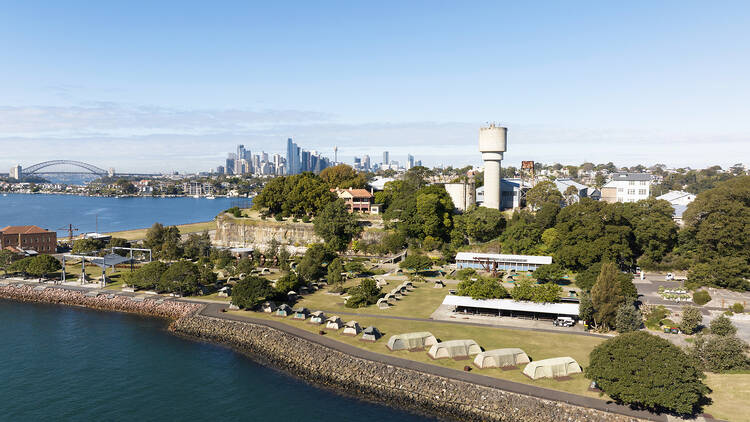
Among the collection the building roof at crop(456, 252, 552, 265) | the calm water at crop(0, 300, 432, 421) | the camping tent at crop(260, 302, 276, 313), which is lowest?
the calm water at crop(0, 300, 432, 421)

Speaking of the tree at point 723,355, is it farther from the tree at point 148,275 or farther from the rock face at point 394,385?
the tree at point 148,275

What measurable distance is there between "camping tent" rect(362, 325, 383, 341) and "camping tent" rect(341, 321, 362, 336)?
1.12 meters

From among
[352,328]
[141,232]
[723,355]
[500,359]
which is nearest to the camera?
[723,355]

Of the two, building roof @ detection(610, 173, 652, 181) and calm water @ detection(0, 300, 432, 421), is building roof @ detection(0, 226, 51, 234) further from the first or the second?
building roof @ detection(610, 173, 652, 181)

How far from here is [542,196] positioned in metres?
84.4

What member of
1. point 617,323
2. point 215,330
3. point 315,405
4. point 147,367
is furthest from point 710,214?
point 147,367

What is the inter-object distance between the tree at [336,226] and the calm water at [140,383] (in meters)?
37.0

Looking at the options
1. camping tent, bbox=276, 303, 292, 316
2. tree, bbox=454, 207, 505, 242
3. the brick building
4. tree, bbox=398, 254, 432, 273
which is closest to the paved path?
camping tent, bbox=276, 303, 292, 316

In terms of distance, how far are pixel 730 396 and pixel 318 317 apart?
1334 inches

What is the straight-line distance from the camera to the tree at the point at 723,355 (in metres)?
32.2

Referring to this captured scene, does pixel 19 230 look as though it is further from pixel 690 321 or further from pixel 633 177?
pixel 633 177

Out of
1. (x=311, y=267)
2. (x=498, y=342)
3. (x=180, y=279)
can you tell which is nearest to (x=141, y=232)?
(x=180, y=279)

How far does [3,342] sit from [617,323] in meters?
61.3

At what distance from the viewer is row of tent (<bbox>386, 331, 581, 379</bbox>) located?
32.2m
